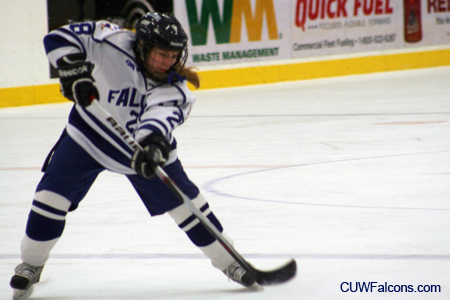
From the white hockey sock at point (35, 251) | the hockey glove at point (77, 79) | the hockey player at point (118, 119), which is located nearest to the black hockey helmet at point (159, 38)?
the hockey player at point (118, 119)

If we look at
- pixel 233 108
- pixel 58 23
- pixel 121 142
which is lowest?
pixel 233 108

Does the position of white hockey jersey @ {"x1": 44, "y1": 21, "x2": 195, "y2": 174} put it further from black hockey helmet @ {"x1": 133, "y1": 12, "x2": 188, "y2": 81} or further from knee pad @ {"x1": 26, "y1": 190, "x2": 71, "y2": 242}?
knee pad @ {"x1": 26, "y1": 190, "x2": 71, "y2": 242}

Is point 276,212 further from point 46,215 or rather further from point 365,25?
point 365,25

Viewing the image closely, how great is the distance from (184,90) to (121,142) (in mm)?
271

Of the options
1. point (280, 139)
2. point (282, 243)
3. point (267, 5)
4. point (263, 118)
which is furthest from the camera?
point (267, 5)

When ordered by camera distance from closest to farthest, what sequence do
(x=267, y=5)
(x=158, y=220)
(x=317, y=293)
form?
(x=317, y=293)
(x=158, y=220)
(x=267, y=5)

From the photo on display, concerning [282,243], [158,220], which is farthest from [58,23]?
[282,243]

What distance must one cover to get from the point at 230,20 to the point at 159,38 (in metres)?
8.72

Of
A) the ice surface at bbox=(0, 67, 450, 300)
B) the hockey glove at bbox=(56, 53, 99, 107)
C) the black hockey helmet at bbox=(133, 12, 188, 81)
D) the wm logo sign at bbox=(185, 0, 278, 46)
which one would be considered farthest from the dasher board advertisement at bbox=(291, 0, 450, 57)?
the hockey glove at bbox=(56, 53, 99, 107)

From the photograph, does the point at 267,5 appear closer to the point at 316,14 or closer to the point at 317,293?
the point at 316,14

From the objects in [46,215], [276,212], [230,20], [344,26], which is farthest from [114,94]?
[344,26]

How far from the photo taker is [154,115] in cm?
254

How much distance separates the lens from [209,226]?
8.50 feet

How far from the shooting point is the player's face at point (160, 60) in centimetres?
255
